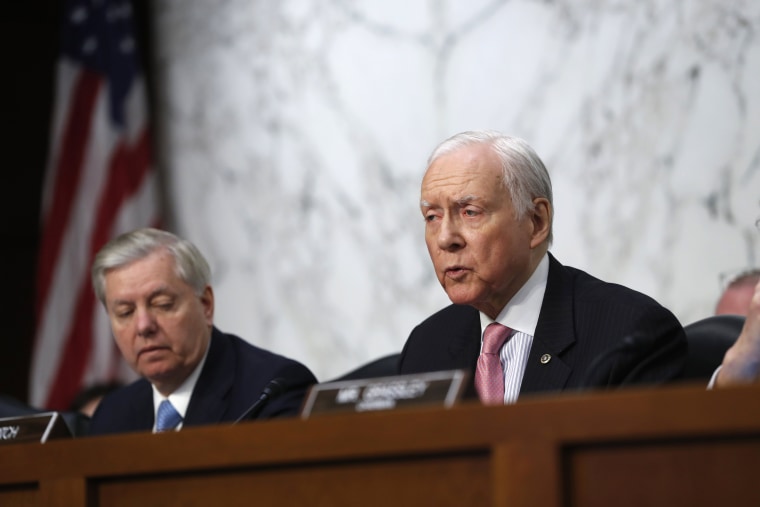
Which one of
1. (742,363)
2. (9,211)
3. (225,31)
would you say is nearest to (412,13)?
(225,31)

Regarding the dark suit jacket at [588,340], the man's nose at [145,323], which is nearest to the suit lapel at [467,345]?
the dark suit jacket at [588,340]

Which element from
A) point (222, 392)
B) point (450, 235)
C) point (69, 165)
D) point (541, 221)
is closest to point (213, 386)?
point (222, 392)

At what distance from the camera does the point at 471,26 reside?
4.54 meters

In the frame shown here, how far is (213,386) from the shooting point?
128 inches

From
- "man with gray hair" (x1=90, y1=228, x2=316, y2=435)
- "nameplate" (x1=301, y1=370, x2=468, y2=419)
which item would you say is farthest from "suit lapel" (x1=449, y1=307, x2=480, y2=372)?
"nameplate" (x1=301, y1=370, x2=468, y2=419)

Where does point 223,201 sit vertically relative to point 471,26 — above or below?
below

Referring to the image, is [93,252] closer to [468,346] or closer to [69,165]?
[69,165]

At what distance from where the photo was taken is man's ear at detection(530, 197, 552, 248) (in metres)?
2.77

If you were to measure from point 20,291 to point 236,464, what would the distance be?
4021 millimetres

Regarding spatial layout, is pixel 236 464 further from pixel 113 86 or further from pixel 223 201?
pixel 113 86

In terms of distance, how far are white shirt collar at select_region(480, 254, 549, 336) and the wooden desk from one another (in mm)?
1015

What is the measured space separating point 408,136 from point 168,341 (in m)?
1.73

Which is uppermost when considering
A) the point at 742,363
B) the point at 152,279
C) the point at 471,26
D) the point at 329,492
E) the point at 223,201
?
the point at 471,26

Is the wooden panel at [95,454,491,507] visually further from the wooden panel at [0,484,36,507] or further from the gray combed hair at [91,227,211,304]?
the gray combed hair at [91,227,211,304]
